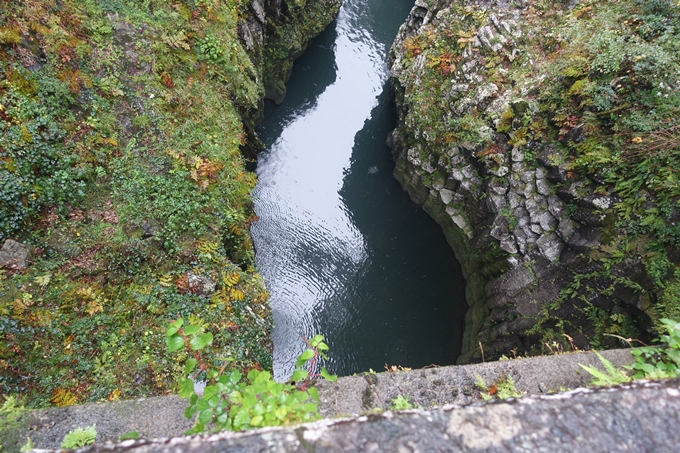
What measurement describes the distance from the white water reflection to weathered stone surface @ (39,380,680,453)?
834 centimetres

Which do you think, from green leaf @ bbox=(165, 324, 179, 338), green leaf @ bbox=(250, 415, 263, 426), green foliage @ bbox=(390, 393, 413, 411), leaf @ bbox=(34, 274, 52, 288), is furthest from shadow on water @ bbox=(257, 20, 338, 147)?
green leaf @ bbox=(250, 415, 263, 426)

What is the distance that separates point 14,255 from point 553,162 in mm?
11889

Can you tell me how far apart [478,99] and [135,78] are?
970 centimetres

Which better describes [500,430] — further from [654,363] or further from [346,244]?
[346,244]

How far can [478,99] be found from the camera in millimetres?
11406

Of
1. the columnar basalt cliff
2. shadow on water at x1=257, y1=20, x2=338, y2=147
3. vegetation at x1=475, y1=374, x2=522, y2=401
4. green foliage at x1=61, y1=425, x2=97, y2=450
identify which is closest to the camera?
green foliage at x1=61, y1=425, x2=97, y2=450

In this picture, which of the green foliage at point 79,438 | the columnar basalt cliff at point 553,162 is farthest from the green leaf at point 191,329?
the columnar basalt cliff at point 553,162

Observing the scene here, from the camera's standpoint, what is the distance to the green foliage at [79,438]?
3682 millimetres

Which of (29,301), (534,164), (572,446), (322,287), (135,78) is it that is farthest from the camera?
(322,287)

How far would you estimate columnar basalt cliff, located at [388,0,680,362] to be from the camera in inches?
303

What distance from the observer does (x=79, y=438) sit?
3738mm

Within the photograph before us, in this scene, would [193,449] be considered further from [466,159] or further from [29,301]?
[466,159]

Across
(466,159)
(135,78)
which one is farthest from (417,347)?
(135,78)

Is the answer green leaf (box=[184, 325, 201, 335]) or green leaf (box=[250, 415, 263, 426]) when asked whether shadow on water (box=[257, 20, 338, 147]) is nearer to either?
green leaf (box=[184, 325, 201, 335])
